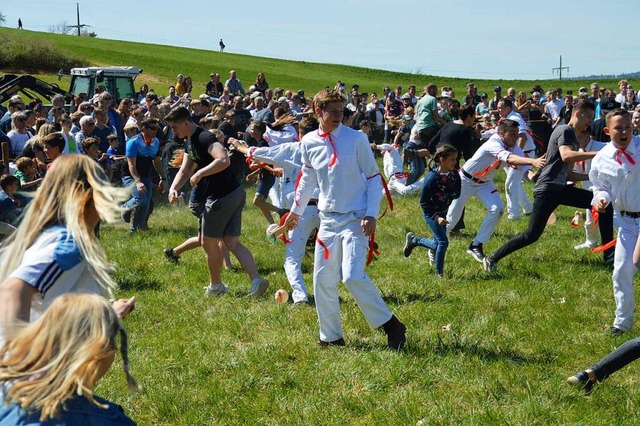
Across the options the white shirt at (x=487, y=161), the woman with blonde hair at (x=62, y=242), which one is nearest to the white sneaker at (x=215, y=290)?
the white shirt at (x=487, y=161)

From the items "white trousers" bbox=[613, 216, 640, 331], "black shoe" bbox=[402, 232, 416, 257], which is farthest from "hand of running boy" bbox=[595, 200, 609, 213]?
"black shoe" bbox=[402, 232, 416, 257]

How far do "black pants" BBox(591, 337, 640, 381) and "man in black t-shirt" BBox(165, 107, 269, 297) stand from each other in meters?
4.20

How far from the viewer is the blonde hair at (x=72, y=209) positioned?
3592 mm

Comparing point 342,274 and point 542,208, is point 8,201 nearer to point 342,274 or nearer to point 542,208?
point 342,274

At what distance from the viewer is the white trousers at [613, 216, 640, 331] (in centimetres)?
732

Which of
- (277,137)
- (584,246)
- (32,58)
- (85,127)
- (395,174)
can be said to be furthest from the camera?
(32,58)

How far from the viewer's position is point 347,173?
23.1 feet

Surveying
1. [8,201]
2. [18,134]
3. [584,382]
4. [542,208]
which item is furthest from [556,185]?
[18,134]

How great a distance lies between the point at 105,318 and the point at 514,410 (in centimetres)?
377

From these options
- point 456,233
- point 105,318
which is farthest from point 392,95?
point 105,318

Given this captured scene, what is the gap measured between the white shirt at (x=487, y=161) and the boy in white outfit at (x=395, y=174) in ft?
14.8

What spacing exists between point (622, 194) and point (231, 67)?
5878 cm

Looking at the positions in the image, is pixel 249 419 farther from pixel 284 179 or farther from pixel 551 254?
pixel 551 254

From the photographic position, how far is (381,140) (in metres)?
28.6
